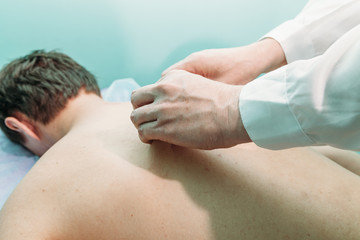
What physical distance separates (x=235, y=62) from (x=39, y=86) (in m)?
0.79

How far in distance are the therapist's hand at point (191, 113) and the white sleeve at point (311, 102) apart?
1.4 inches

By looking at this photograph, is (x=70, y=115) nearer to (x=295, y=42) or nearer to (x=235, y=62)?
(x=235, y=62)

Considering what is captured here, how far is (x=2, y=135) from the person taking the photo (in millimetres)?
1453

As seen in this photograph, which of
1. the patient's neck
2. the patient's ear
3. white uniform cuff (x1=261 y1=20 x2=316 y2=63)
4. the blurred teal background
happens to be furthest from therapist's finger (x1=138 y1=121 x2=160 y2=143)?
the blurred teal background

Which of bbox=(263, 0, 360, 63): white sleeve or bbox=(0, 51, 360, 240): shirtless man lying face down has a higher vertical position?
bbox=(263, 0, 360, 63): white sleeve

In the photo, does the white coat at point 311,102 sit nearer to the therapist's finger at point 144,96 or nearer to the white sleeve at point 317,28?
the therapist's finger at point 144,96

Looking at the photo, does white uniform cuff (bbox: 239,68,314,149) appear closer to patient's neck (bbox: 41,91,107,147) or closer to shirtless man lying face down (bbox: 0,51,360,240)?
shirtless man lying face down (bbox: 0,51,360,240)

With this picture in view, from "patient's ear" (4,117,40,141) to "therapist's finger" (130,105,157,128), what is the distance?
0.73 m

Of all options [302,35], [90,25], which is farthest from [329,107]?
[90,25]

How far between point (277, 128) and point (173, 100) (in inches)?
9.0

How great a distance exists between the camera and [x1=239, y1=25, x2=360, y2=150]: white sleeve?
1.59 ft

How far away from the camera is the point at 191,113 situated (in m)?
0.64

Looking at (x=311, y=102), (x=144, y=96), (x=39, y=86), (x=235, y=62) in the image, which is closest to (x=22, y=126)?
(x=39, y=86)

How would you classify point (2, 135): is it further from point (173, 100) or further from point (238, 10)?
point (238, 10)
